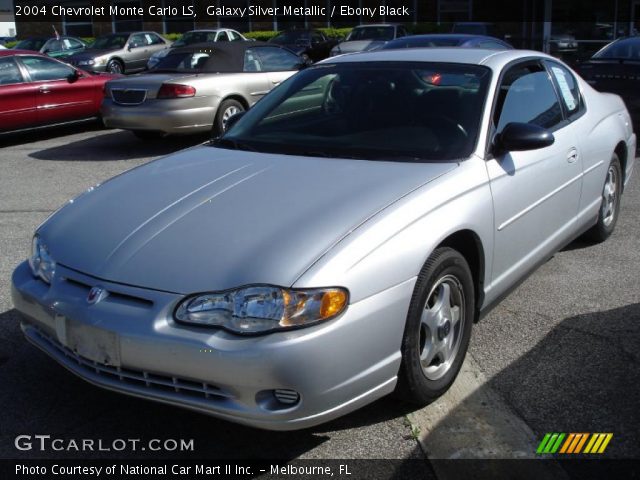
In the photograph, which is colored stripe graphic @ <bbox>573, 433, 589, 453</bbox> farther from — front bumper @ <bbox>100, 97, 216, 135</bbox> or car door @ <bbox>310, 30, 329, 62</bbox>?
car door @ <bbox>310, 30, 329, 62</bbox>

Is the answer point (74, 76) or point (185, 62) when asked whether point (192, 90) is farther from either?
point (74, 76)

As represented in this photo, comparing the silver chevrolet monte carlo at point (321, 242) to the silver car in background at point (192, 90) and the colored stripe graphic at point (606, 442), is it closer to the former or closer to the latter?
the colored stripe graphic at point (606, 442)

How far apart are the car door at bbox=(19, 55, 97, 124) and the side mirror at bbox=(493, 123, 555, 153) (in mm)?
9015

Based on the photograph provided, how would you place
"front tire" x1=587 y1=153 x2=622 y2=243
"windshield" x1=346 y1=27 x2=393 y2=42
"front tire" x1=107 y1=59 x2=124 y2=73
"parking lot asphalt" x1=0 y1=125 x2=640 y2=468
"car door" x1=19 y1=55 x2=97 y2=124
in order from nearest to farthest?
"parking lot asphalt" x1=0 y1=125 x2=640 y2=468, "front tire" x1=587 y1=153 x2=622 y2=243, "car door" x1=19 y1=55 x2=97 y2=124, "front tire" x1=107 y1=59 x2=124 y2=73, "windshield" x1=346 y1=27 x2=393 y2=42

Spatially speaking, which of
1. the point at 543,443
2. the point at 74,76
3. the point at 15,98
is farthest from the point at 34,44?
the point at 543,443

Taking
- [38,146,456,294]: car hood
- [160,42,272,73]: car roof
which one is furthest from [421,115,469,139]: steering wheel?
[160,42,272,73]: car roof

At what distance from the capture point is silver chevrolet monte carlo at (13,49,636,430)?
2885 millimetres

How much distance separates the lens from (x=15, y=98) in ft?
36.1

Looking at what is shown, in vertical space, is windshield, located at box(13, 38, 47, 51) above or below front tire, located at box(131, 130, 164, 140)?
above

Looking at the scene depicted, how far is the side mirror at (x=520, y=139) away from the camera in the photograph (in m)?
3.91

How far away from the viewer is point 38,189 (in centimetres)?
825

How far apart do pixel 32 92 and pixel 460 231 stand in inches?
366

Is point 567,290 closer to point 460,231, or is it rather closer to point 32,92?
point 460,231

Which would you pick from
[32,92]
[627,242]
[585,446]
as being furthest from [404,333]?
[32,92]
